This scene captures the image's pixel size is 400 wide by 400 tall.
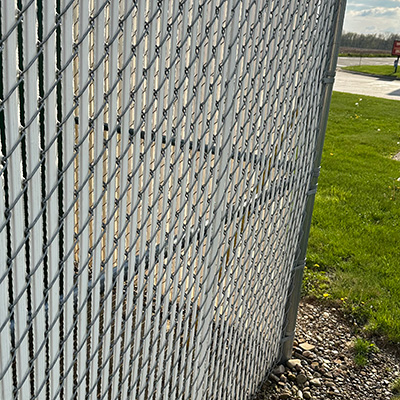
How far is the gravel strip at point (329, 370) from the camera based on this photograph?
11.8 feet

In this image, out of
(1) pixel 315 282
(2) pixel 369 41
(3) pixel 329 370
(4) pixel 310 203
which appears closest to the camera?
(4) pixel 310 203

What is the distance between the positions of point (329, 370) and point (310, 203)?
Answer: 1.32m

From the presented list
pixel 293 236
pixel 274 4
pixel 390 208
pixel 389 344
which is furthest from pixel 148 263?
pixel 390 208

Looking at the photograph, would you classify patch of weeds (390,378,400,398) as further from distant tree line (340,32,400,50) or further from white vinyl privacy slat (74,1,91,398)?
distant tree line (340,32,400,50)

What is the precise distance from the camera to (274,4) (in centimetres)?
236

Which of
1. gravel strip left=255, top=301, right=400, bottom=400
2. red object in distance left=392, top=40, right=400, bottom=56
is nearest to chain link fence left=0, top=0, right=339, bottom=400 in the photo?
gravel strip left=255, top=301, right=400, bottom=400

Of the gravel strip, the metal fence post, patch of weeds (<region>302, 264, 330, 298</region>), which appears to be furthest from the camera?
patch of weeds (<region>302, 264, 330, 298</region>)

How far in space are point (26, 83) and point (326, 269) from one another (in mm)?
4394

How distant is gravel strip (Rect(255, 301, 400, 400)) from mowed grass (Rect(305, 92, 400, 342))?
27 cm

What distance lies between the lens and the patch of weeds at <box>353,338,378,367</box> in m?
3.91

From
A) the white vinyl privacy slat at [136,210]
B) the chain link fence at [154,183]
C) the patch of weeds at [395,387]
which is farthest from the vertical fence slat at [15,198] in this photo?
the patch of weeds at [395,387]

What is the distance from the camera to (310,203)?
3.53m

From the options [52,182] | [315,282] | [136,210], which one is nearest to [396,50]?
[315,282]

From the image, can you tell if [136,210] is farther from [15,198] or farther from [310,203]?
[310,203]
